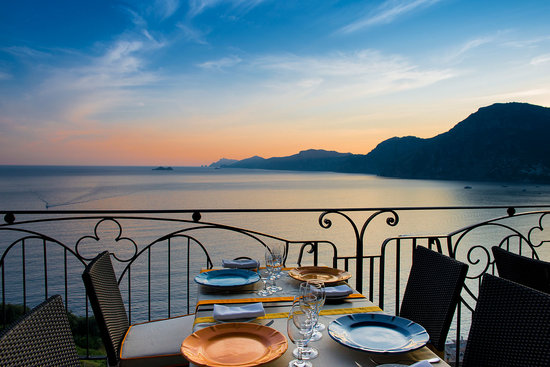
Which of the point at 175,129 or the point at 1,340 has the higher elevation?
the point at 175,129

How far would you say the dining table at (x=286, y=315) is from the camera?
48.6 inches

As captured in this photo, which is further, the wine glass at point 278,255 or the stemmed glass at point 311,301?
the wine glass at point 278,255

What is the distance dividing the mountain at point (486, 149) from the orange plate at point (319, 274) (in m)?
76.8

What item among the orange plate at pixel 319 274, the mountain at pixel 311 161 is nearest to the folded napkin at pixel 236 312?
the orange plate at pixel 319 274

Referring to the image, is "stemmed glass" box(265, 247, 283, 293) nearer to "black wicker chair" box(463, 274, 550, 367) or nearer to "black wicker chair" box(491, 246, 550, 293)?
"black wicker chair" box(463, 274, 550, 367)

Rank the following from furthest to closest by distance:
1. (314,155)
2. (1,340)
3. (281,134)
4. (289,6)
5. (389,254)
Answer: (314,155) → (281,134) → (389,254) → (289,6) → (1,340)

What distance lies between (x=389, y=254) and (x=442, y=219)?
15169 millimetres

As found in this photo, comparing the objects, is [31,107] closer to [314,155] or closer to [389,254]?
[389,254]

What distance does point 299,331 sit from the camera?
3.92 feet

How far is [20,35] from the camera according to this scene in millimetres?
22672

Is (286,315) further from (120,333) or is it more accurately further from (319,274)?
(120,333)

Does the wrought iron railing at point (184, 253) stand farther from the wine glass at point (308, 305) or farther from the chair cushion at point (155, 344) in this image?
the wine glass at point (308, 305)

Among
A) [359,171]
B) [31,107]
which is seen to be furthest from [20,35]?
[359,171]

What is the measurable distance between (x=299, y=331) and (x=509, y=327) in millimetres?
859
